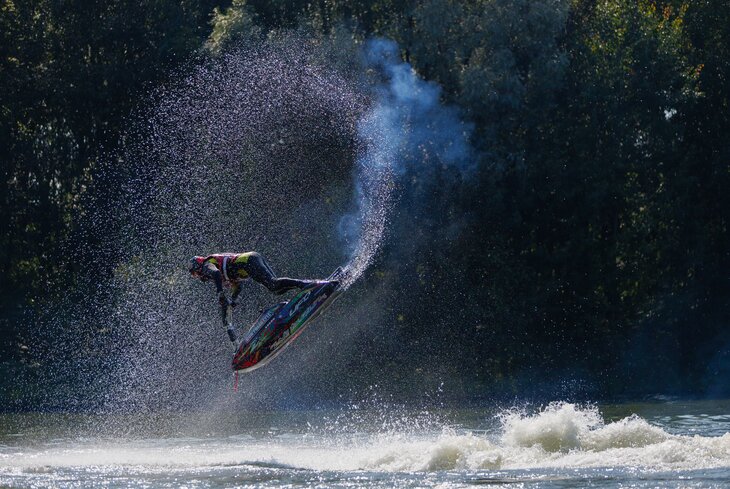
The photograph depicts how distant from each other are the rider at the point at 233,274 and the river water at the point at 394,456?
93.8 inches

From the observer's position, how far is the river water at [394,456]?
64.3 feet

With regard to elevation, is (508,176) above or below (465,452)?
above

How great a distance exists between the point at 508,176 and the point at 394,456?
1504 centimetres

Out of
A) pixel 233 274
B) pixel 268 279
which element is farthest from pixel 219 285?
pixel 268 279

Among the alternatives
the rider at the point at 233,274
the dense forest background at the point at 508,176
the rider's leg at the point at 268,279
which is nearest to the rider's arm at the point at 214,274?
the rider at the point at 233,274

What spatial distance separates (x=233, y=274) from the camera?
22219 mm

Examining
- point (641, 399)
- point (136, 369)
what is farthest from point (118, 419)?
point (641, 399)

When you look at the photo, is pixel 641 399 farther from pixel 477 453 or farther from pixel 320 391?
pixel 477 453

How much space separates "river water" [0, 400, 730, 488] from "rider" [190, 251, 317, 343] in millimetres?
2383

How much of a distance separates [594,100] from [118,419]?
13.9 m

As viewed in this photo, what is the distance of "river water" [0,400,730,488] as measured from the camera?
64.3 ft

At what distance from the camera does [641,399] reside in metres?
33.7

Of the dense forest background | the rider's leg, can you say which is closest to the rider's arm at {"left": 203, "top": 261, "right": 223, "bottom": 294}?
the rider's leg

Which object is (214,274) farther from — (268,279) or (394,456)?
(394,456)
